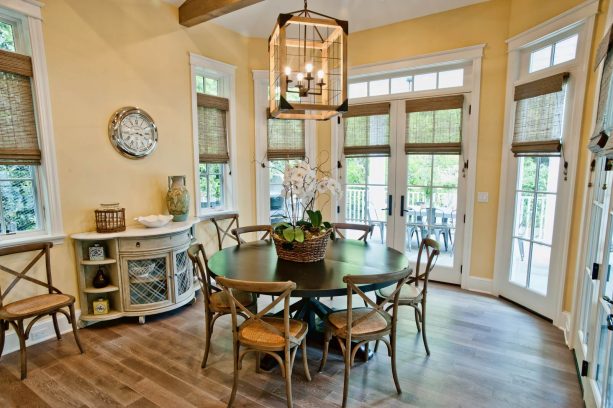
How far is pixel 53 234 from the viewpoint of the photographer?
9.83 feet

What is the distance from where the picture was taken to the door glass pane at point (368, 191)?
15.0 ft

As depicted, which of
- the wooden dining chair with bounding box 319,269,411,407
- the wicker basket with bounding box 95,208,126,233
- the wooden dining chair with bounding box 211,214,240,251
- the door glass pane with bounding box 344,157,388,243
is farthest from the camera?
the door glass pane with bounding box 344,157,388,243

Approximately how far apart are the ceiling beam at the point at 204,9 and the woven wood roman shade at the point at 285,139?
4.84 ft

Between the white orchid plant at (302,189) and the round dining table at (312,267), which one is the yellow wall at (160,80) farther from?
the white orchid plant at (302,189)

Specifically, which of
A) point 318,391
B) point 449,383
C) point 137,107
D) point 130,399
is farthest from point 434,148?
point 130,399

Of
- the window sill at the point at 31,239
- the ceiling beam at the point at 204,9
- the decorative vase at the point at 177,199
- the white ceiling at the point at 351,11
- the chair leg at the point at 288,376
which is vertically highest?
the white ceiling at the point at 351,11

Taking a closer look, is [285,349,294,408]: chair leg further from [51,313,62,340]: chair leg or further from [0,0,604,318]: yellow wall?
[0,0,604,318]: yellow wall

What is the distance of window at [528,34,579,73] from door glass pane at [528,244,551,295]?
1745 millimetres

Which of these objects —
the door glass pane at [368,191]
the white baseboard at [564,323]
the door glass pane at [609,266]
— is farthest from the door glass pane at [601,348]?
the door glass pane at [368,191]

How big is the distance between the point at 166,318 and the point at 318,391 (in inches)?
73.3

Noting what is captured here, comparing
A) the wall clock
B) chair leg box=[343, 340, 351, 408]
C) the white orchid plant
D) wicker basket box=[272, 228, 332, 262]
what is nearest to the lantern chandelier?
the white orchid plant

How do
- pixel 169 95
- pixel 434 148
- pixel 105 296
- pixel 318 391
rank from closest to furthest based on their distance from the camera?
Answer: 1. pixel 318 391
2. pixel 105 296
3. pixel 169 95
4. pixel 434 148

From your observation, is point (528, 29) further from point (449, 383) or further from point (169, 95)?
point (169, 95)

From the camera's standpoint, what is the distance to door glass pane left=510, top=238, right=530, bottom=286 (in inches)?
140
